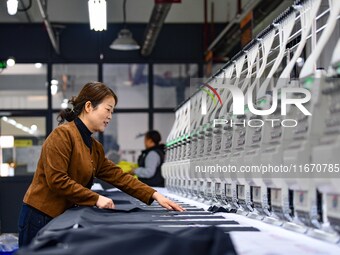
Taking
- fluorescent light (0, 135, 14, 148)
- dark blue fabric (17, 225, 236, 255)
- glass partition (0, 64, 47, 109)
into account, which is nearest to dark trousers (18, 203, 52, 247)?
dark blue fabric (17, 225, 236, 255)

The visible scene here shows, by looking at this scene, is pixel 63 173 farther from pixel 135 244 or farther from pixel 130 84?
pixel 130 84

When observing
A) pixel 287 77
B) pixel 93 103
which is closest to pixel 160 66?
pixel 93 103

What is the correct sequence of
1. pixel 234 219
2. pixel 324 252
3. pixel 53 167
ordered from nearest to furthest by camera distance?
1. pixel 324 252
2. pixel 234 219
3. pixel 53 167

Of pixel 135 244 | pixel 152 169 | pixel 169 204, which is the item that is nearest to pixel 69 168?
pixel 169 204

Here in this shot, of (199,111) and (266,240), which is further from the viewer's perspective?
(199,111)

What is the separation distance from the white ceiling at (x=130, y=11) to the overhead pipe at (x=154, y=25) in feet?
2.43

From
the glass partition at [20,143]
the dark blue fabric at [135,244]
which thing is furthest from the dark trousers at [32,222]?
the glass partition at [20,143]

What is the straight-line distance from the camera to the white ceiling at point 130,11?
1203cm

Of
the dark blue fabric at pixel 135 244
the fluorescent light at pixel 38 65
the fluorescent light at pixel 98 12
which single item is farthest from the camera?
the fluorescent light at pixel 38 65

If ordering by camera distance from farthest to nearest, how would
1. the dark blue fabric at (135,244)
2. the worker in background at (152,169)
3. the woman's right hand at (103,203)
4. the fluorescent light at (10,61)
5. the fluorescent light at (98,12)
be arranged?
the fluorescent light at (10,61) < the worker in background at (152,169) < the fluorescent light at (98,12) < the woman's right hand at (103,203) < the dark blue fabric at (135,244)

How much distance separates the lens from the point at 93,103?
11.2ft

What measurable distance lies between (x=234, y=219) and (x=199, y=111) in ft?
6.17

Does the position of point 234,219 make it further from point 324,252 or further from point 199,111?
point 199,111

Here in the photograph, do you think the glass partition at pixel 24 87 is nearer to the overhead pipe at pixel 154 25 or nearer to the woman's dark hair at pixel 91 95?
the overhead pipe at pixel 154 25
